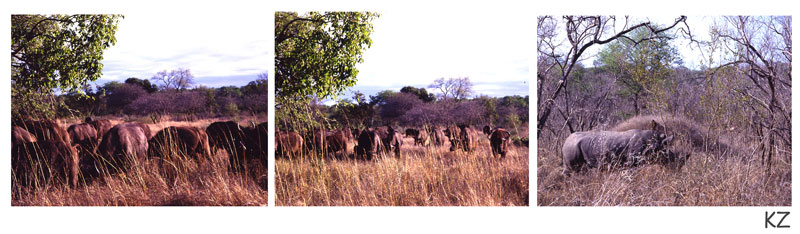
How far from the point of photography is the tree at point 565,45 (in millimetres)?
4375

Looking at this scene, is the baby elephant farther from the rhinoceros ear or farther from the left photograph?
the left photograph

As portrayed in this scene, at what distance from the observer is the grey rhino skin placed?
174 inches

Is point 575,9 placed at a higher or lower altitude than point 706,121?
higher

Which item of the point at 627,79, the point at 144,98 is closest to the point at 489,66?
the point at 627,79

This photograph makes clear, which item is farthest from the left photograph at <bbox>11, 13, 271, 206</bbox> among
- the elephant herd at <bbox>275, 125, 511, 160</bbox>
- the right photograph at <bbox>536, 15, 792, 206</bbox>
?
the right photograph at <bbox>536, 15, 792, 206</bbox>

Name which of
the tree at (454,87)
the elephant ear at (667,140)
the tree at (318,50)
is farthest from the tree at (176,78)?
the elephant ear at (667,140)

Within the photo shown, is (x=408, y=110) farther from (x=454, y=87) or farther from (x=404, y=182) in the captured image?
(x=404, y=182)

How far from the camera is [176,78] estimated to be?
442 cm

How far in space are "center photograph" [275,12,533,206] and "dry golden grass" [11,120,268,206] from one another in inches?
14.8

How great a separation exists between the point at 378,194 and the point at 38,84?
3310 millimetres

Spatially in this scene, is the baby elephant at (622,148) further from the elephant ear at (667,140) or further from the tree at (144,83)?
the tree at (144,83)
